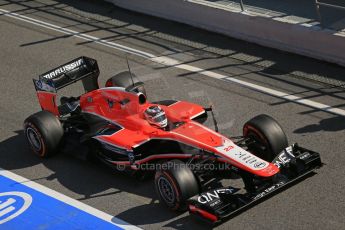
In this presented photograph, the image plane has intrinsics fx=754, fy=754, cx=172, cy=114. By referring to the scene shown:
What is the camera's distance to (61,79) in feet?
44.9

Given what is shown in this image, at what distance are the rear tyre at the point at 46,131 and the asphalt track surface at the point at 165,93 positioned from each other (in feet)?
1.03

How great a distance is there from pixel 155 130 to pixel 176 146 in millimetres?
498

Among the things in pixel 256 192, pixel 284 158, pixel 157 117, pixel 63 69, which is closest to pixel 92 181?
pixel 157 117

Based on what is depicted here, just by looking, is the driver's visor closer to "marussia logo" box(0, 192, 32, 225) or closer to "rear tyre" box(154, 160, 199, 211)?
"rear tyre" box(154, 160, 199, 211)

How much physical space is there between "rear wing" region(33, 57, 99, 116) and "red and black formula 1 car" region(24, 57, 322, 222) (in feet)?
0.06

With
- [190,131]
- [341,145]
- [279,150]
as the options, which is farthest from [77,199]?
[341,145]

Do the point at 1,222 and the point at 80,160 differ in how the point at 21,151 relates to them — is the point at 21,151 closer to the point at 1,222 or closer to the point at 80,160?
the point at 80,160

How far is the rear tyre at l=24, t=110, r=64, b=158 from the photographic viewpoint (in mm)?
12570

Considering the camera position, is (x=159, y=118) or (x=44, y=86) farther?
(x=44, y=86)

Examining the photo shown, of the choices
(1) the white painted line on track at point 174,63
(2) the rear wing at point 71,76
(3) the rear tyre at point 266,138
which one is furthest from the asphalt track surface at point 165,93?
(2) the rear wing at point 71,76

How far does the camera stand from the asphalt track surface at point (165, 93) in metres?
11.2

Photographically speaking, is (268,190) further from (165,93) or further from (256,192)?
(165,93)

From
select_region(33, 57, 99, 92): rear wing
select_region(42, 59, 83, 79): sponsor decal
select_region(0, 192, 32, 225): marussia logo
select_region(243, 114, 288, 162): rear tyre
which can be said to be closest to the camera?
select_region(0, 192, 32, 225): marussia logo

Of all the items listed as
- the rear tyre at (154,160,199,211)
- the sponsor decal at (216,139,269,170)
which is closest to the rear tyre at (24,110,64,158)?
the rear tyre at (154,160,199,211)
